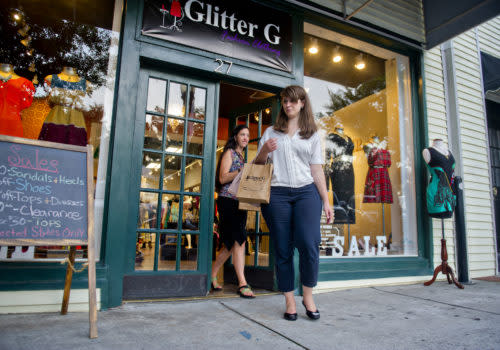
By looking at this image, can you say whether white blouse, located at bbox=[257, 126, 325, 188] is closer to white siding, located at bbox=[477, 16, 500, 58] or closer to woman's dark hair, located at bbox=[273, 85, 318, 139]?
woman's dark hair, located at bbox=[273, 85, 318, 139]

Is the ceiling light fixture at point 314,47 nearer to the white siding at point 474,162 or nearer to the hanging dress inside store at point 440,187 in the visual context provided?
the hanging dress inside store at point 440,187

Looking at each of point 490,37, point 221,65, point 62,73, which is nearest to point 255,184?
point 221,65

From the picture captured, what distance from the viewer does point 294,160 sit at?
102 inches

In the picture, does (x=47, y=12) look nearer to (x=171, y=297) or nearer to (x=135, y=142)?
(x=135, y=142)

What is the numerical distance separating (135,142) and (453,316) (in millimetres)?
3135

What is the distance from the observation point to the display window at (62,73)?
9.60ft

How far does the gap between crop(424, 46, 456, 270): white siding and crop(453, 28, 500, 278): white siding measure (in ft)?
1.28

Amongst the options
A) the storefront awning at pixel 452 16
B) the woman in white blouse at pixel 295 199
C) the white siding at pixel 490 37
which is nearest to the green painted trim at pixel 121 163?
the woman in white blouse at pixel 295 199

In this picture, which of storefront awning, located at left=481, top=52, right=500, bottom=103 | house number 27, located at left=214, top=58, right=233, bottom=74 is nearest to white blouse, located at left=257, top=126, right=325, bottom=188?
house number 27, located at left=214, top=58, right=233, bottom=74

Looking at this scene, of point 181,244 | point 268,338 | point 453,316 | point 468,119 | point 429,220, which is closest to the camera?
point 268,338

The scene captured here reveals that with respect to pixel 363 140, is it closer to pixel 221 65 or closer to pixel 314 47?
pixel 314 47

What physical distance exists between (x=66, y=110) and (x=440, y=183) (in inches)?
169

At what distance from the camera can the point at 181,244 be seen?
3215 mm

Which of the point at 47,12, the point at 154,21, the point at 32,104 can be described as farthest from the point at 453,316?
the point at 47,12
